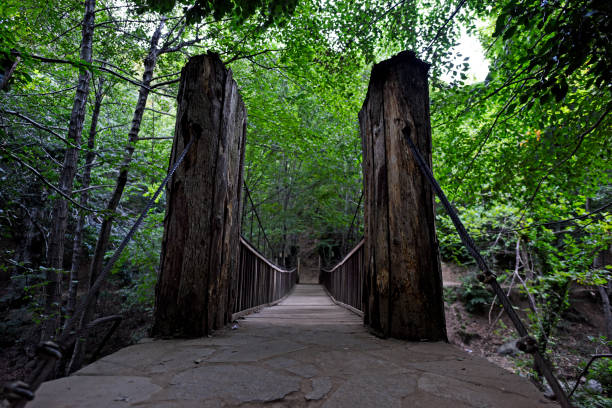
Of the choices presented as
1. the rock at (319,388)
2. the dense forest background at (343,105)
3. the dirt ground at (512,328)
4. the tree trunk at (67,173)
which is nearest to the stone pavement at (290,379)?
the rock at (319,388)

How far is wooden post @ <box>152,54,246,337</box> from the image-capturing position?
1.73m

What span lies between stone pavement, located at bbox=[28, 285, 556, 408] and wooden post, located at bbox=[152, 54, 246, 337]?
0.74 feet

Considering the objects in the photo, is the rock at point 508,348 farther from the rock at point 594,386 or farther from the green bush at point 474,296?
the green bush at point 474,296

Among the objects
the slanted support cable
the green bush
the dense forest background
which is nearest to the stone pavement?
the slanted support cable

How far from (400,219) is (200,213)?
1.29 metres

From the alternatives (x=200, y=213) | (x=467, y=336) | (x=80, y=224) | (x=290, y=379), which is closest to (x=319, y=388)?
(x=290, y=379)

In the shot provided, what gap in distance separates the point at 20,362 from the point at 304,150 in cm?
897

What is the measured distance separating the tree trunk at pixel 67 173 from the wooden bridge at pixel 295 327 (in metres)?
2.59

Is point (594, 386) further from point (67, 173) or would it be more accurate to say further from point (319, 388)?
point (67, 173)

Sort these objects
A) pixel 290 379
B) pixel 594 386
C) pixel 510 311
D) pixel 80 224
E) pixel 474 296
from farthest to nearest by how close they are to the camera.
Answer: pixel 474 296 → pixel 80 224 → pixel 594 386 → pixel 290 379 → pixel 510 311

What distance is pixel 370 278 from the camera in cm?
201

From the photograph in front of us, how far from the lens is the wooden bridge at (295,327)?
0.94 m

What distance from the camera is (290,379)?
1.07 meters

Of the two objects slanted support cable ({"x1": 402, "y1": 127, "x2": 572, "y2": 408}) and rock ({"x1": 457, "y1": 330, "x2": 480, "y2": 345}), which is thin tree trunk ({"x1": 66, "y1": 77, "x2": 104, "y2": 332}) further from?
rock ({"x1": 457, "y1": 330, "x2": 480, "y2": 345})
